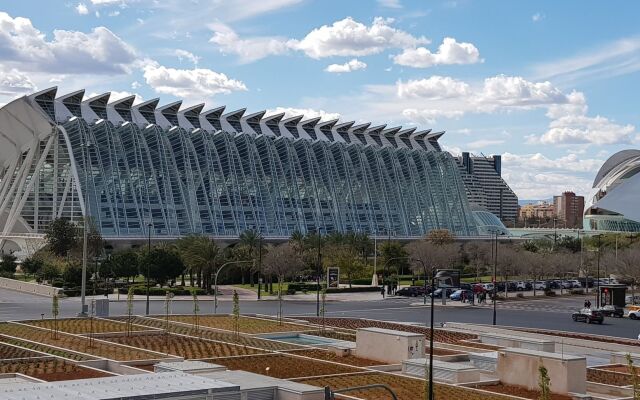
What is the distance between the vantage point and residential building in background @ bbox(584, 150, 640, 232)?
7831cm

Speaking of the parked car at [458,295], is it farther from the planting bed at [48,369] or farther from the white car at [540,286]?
the planting bed at [48,369]

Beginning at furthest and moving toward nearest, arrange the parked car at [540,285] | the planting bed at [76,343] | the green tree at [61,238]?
1. the parked car at [540,285]
2. the green tree at [61,238]
3. the planting bed at [76,343]

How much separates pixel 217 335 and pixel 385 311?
2174 cm

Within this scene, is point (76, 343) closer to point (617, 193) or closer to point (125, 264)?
point (125, 264)

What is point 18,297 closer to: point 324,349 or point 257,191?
point 324,349

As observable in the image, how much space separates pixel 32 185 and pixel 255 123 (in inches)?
1651

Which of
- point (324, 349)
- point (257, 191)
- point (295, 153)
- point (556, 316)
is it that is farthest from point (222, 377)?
point (295, 153)

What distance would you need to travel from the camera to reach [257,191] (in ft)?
400

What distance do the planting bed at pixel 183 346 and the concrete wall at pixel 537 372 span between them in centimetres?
1046

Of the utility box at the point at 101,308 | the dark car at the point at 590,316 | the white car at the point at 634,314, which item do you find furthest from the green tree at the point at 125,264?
the white car at the point at 634,314

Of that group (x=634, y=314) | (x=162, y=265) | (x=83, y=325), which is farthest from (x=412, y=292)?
(x=83, y=325)

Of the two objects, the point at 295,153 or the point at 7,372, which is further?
the point at 295,153

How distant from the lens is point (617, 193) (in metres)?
80.9

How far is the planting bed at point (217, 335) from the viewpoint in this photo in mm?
41656
